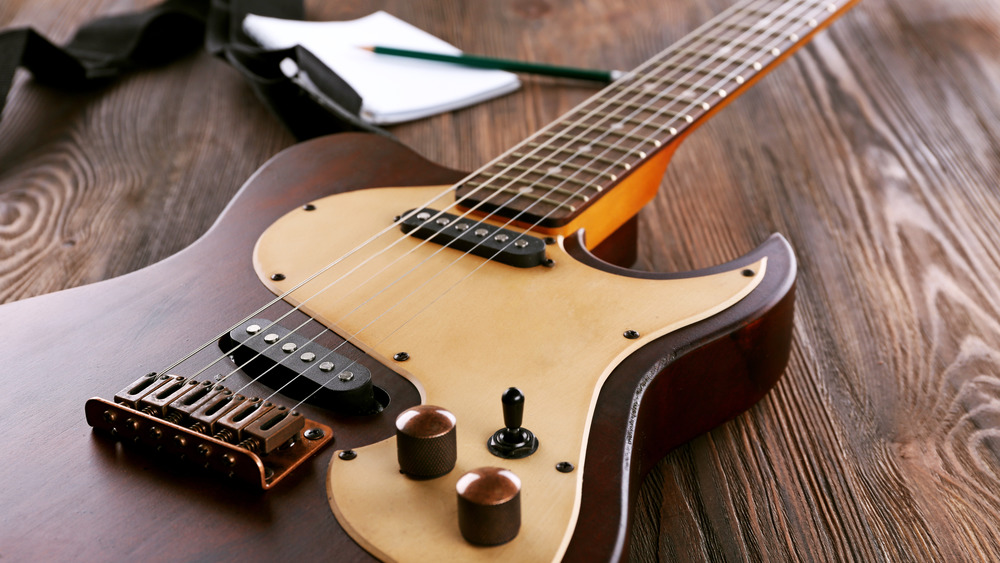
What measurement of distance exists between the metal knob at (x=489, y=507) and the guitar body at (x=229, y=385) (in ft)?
0.15

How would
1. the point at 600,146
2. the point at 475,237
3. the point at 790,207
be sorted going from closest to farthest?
1. the point at 475,237
2. the point at 600,146
3. the point at 790,207

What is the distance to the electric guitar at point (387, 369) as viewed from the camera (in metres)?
0.53

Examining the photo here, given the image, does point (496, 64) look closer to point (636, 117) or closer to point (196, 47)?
point (636, 117)

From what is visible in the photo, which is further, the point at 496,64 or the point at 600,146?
the point at 496,64

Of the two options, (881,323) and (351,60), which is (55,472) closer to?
(881,323)

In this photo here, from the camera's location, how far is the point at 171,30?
1.58m

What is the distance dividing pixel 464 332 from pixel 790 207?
61 centimetres

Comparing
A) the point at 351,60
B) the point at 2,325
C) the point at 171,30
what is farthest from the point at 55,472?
the point at 171,30

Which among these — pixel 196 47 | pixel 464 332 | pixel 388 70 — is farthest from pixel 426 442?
pixel 196 47

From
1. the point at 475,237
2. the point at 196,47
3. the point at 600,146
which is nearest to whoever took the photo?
the point at 475,237

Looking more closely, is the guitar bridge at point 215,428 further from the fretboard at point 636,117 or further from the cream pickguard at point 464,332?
the fretboard at point 636,117

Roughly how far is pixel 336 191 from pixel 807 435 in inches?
21.6

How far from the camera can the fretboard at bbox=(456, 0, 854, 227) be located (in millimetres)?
904

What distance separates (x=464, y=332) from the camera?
70cm
